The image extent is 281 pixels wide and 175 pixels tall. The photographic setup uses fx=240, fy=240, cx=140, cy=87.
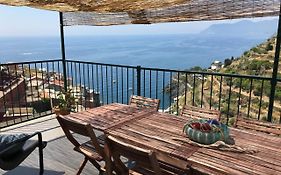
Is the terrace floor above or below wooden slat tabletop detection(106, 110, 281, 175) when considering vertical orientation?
below

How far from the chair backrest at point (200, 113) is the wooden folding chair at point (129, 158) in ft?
3.27

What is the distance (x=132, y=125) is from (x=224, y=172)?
110 cm

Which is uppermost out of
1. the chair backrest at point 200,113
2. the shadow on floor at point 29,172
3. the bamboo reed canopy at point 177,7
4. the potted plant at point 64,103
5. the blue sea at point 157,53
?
the bamboo reed canopy at point 177,7

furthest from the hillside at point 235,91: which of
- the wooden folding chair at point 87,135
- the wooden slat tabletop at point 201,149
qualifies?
the wooden folding chair at point 87,135

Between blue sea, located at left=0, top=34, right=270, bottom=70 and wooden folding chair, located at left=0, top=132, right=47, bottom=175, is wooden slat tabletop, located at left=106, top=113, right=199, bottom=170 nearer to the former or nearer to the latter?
wooden folding chair, located at left=0, top=132, right=47, bottom=175

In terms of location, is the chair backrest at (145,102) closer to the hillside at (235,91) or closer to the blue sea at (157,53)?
the hillside at (235,91)

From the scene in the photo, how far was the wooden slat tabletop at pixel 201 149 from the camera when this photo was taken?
1646 mm

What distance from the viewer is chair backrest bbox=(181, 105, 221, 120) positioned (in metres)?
2.86

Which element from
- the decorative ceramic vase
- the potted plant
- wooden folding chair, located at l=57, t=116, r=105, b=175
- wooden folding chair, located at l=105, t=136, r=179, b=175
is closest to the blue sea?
the potted plant

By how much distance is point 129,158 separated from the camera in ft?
6.01

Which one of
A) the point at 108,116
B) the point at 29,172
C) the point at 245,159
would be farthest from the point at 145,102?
the point at 245,159

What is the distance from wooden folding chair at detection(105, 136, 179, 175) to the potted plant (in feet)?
9.33

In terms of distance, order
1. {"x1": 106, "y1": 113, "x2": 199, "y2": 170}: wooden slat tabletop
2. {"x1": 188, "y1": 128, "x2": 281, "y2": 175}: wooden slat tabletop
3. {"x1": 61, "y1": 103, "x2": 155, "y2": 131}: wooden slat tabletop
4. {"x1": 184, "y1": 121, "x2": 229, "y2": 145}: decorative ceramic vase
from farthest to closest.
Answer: {"x1": 61, "y1": 103, "x2": 155, "y2": 131}: wooden slat tabletop < {"x1": 184, "y1": 121, "x2": 229, "y2": 145}: decorative ceramic vase < {"x1": 106, "y1": 113, "x2": 199, "y2": 170}: wooden slat tabletop < {"x1": 188, "y1": 128, "x2": 281, "y2": 175}: wooden slat tabletop

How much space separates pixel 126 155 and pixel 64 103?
3.31 m
